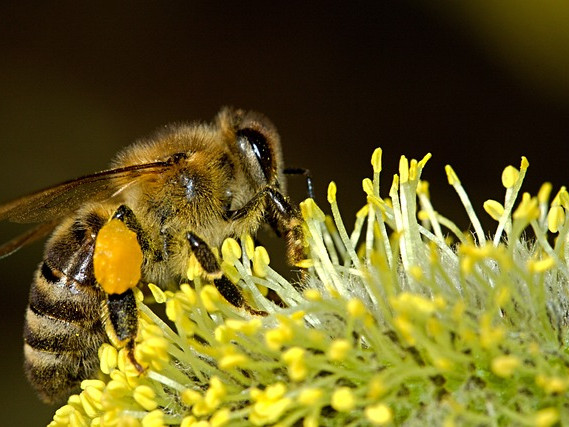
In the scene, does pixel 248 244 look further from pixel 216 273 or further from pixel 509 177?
pixel 509 177

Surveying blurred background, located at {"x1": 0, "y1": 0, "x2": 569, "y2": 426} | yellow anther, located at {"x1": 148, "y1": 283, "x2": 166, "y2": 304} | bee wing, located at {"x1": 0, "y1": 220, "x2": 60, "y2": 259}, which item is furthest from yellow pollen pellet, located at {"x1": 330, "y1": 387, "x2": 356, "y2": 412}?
blurred background, located at {"x1": 0, "y1": 0, "x2": 569, "y2": 426}

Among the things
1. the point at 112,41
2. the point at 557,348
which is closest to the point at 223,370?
the point at 557,348

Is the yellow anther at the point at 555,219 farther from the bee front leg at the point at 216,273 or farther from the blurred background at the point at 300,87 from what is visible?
the blurred background at the point at 300,87

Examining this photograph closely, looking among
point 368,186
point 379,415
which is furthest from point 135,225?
point 379,415

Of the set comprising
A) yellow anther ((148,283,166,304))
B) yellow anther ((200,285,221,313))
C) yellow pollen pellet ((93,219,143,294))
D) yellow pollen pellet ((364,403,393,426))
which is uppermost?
yellow pollen pellet ((93,219,143,294))

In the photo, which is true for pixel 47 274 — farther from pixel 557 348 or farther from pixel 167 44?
pixel 167 44

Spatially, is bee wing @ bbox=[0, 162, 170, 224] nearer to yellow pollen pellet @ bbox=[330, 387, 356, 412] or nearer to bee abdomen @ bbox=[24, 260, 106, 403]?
bee abdomen @ bbox=[24, 260, 106, 403]
